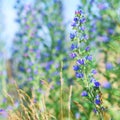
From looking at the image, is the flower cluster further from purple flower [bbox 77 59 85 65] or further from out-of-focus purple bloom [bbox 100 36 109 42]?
out-of-focus purple bloom [bbox 100 36 109 42]

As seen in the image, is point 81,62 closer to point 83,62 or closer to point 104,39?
point 83,62

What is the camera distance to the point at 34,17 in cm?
641

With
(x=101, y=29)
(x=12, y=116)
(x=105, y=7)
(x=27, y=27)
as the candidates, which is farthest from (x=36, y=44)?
(x=12, y=116)

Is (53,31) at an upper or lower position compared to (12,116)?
upper

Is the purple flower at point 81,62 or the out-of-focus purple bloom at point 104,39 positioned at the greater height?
the out-of-focus purple bloom at point 104,39

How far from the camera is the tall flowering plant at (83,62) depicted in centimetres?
251

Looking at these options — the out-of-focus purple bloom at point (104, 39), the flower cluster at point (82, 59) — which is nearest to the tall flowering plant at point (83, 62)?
the flower cluster at point (82, 59)

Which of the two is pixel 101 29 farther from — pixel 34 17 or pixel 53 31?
pixel 34 17

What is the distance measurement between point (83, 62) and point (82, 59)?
0.08 feet

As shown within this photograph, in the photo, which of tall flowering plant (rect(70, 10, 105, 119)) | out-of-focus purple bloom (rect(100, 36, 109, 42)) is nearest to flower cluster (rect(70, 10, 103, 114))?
tall flowering plant (rect(70, 10, 105, 119))

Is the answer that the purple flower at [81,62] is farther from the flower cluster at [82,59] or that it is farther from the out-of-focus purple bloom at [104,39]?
the out-of-focus purple bloom at [104,39]

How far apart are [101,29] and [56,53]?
823mm

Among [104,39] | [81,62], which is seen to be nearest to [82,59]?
[81,62]

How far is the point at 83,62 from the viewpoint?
2521mm
